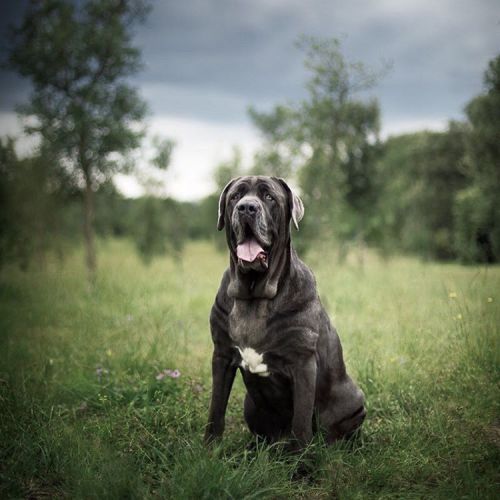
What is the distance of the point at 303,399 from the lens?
8.90 ft

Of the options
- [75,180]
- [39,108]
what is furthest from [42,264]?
[39,108]

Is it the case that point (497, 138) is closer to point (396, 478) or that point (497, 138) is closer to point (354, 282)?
point (354, 282)

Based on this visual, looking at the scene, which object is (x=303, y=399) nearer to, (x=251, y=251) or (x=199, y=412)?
(x=251, y=251)

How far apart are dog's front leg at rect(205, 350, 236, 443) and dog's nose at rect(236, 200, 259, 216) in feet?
3.19

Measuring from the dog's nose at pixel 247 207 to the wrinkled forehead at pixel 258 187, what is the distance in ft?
0.63

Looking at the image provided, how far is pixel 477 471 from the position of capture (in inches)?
106

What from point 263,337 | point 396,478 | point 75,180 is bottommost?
point 396,478

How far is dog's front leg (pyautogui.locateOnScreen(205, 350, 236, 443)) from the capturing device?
2.92m

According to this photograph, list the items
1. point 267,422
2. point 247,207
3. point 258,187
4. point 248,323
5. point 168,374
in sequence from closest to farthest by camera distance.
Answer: point 247,207, point 248,323, point 258,187, point 267,422, point 168,374

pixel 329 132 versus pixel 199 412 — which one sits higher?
pixel 329 132

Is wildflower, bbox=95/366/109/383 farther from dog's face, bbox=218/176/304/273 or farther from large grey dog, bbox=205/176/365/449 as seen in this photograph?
Result: dog's face, bbox=218/176/304/273

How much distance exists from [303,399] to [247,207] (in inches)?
49.4

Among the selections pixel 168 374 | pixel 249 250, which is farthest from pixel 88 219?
pixel 249 250

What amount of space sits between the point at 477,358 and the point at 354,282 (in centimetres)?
576
